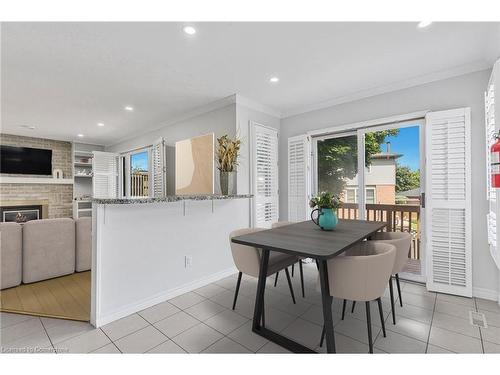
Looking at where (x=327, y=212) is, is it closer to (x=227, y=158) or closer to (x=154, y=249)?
(x=227, y=158)

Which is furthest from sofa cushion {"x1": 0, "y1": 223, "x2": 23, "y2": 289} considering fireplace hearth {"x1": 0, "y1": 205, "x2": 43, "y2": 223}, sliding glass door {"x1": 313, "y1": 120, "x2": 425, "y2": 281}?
sliding glass door {"x1": 313, "y1": 120, "x2": 425, "y2": 281}

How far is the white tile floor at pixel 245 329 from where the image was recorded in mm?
1799

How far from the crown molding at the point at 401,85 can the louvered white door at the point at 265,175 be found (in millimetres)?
696

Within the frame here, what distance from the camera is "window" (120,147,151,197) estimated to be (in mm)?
5879

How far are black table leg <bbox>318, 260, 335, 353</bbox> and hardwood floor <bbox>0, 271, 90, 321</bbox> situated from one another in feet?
6.77

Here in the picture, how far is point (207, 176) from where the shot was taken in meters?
3.84

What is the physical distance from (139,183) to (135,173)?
0.31 metres

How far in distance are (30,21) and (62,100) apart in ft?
6.65

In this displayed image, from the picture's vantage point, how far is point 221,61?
8.36 ft

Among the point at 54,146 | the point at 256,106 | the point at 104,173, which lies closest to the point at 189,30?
the point at 256,106

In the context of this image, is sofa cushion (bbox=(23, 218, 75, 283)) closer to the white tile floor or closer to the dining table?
the white tile floor

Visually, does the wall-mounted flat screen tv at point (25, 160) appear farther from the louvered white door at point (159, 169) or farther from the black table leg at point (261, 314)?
the black table leg at point (261, 314)

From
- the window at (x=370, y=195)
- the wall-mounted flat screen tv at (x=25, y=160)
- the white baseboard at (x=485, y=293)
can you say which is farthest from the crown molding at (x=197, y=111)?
the white baseboard at (x=485, y=293)
